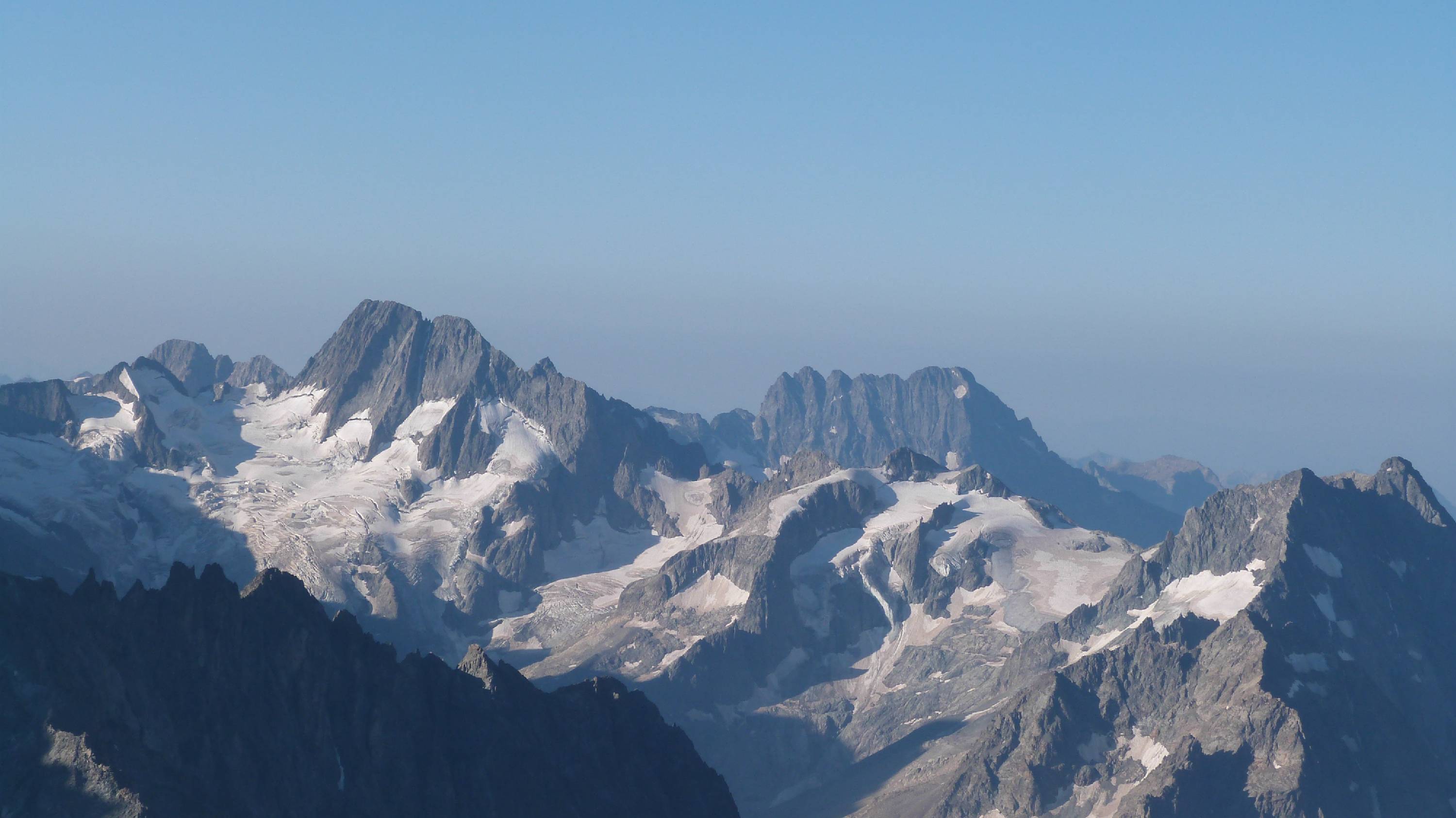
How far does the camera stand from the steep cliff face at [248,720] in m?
142

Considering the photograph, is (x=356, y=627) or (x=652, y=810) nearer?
(x=356, y=627)

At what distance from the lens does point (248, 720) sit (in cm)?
16638

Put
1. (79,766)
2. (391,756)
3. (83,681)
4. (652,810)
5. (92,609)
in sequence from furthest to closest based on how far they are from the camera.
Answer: (652,810) < (391,756) < (92,609) < (83,681) < (79,766)

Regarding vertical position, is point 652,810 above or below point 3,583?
below

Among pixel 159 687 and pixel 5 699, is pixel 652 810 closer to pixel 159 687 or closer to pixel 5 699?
pixel 159 687

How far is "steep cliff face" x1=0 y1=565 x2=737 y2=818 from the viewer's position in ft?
467

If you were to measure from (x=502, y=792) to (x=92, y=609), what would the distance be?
156 feet

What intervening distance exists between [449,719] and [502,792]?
10.0 m

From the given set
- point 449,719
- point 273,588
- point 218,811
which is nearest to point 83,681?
point 218,811

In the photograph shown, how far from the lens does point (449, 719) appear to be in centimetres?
18875

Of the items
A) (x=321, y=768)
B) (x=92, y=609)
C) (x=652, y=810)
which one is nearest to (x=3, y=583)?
(x=92, y=609)

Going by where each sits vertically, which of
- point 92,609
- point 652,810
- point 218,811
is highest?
point 92,609

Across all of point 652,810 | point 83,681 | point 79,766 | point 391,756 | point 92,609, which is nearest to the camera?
point 79,766

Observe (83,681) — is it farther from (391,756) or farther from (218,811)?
(391,756)
